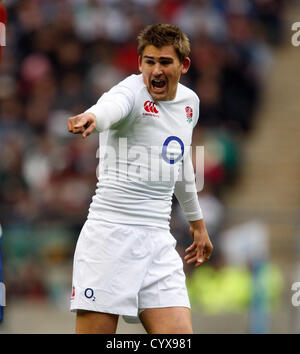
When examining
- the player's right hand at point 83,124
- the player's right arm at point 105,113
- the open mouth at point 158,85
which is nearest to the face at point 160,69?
the open mouth at point 158,85

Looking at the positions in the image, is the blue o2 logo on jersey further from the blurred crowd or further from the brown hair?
the blurred crowd

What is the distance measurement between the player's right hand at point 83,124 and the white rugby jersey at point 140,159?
596 millimetres

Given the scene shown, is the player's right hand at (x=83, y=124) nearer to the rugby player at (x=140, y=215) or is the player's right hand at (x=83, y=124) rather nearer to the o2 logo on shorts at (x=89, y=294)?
the rugby player at (x=140, y=215)

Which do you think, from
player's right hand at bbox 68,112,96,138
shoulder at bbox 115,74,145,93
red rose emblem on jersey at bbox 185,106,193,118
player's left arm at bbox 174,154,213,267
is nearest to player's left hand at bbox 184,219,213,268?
player's left arm at bbox 174,154,213,267

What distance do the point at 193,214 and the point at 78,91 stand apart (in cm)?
693

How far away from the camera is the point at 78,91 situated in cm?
1230

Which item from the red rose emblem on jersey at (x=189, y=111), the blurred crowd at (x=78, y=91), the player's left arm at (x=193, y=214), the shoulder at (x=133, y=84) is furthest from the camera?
the blurred crowd at (x=78, y=91)

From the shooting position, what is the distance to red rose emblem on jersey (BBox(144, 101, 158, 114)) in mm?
5008

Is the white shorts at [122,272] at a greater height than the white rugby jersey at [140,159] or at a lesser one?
lesser

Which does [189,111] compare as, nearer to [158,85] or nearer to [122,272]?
[158,85]

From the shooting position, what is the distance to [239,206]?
1272 cm

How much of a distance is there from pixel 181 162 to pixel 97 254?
78cm

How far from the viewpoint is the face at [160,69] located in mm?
4984
